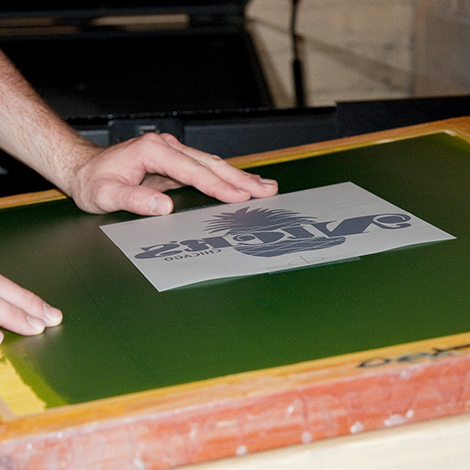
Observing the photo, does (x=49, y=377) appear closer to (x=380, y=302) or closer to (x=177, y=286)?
(x=177, y=286)

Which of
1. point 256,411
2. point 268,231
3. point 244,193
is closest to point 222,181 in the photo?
point 244,193

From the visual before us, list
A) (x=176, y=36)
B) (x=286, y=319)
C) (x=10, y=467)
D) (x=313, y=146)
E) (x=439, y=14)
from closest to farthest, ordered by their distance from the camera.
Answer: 1. (x=10, y=467)
2. (x=286, y=319)
3. (x=313, y=146)
4. (x=176, y=36)
5. (x=439, y=14)

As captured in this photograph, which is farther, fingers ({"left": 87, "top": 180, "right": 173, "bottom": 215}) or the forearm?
the forearm

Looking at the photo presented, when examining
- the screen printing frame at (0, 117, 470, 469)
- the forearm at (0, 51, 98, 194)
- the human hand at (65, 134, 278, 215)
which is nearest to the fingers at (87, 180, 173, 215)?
the human hand at (65, 134, 278, 215)

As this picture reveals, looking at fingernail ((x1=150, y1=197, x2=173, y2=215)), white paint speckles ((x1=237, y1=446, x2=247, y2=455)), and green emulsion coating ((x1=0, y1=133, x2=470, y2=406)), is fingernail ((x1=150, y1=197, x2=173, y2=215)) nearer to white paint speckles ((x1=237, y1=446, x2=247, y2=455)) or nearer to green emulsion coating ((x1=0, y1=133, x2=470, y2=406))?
green emulsion coating ((x1=0, y1=133, x2=470, y2=406))

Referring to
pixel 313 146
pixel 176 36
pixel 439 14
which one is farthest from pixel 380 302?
pixel 439 14

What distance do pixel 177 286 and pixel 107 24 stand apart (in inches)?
80.7

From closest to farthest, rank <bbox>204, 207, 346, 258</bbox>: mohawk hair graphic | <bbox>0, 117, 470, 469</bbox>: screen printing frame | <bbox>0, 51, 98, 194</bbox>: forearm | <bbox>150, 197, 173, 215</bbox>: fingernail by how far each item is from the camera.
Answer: <bbox>0, 117, 470, 469</bbox>: screen printing frame
<bbox>204, 207, 346, 258</bbox>: mohawk hair graphic
<bbox>150, 197, 173, 215</bbox>: fingernail
<bbox>0, 51, 98, 194</bbox>: forearm

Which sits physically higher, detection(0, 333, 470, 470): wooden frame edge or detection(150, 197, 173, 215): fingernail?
detection(150, 197, 173, 215): fingernail

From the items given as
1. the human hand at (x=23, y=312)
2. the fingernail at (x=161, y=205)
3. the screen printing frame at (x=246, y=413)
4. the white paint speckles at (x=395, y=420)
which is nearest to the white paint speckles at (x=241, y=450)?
the screen printing frame at (x=246, y=413)

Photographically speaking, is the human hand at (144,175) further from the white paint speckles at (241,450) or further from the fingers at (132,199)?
the white paint speckles at (241,450)

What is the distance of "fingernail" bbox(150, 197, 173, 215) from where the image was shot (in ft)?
2.91

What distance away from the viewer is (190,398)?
46 cm

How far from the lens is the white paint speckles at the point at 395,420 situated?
480mm
